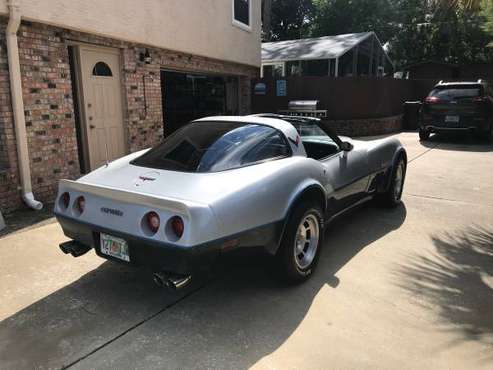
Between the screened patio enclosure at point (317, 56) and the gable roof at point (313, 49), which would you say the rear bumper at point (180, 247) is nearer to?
the screened patio enclosure at point (317, 56)

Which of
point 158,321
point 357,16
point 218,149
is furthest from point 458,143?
point 357,16

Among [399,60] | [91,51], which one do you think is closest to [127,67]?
[91,51]

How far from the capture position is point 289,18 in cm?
3750

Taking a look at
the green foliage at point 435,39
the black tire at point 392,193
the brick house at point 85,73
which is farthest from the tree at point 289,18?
the black tire at point 392,193

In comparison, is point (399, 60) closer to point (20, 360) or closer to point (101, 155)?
point (101, 155)

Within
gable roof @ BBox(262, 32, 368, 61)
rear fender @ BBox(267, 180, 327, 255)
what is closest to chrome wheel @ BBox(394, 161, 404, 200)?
rear fender @ BBox(267, 180, 327, 255)

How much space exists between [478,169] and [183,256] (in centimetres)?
778

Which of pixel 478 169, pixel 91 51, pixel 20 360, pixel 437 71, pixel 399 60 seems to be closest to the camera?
pixel 20 360

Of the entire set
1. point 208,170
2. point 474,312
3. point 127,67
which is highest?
point 127,67

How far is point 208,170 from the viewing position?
3094 millimetres

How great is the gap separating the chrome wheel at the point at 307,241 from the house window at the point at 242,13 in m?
8.57

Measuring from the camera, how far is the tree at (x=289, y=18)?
3703cm

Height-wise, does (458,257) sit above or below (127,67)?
below

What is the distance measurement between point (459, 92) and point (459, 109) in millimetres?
549
